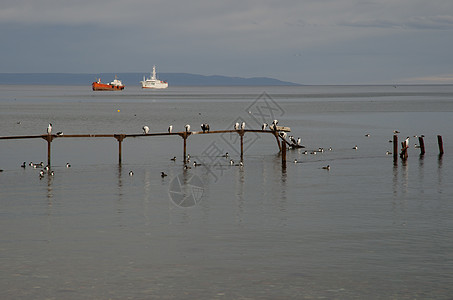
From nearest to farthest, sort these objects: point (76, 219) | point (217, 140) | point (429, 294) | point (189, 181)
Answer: point (429, 294) → point (76, 219) → point (189, 181) → point (217, 140)

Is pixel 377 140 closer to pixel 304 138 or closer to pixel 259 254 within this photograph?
pixel 304 138

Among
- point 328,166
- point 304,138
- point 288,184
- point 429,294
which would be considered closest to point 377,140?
point 304,138

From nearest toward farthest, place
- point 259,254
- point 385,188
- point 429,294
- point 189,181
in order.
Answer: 1. point 429,294
2. point 259,254
3. point 385,188
4. point 189,181

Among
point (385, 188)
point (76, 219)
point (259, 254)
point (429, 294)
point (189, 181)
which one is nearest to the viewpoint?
point (429, 294)

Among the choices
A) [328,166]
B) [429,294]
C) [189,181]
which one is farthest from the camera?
[328,166]

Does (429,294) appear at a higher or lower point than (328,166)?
lower

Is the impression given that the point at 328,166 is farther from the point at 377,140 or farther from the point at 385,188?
the point at 377,140

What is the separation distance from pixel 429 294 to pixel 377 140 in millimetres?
46940

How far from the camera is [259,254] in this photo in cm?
2053

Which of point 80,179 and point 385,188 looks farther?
point 80,179

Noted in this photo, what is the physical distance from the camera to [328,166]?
Answer: 134 ft

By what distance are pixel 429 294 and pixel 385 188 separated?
16.8 meters

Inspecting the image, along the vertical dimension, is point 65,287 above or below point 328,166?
below

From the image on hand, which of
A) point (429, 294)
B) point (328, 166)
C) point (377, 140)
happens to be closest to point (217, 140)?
point (377, 140)
